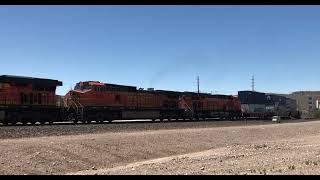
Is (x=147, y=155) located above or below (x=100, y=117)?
below

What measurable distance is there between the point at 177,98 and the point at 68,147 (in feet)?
113

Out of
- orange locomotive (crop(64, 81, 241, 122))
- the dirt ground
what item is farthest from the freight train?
the dirt ground

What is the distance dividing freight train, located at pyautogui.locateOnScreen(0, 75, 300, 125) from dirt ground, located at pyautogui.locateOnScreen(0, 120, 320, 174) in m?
7.69

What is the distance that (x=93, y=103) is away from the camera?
138 feet

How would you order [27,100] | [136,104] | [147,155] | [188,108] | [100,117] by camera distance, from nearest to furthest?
[147,155]
[27,100]
[100,117]
[136,104]
[188,108]

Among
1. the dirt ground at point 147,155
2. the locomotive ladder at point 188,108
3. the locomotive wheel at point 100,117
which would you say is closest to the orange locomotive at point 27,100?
the locomotive wheel at point 100,117

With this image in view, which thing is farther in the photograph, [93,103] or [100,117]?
[93,103]

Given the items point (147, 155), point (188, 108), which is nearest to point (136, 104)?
point (188, 108)

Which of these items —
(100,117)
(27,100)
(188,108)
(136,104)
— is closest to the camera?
(27,100)

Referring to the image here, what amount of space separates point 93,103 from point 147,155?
19989 mm

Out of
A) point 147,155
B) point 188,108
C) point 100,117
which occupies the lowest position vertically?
point 147,155

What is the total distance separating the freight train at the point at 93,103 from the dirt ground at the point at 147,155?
7687 millimetres

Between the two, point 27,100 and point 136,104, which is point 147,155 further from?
point 136,104

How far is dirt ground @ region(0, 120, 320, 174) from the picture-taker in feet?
50.1
